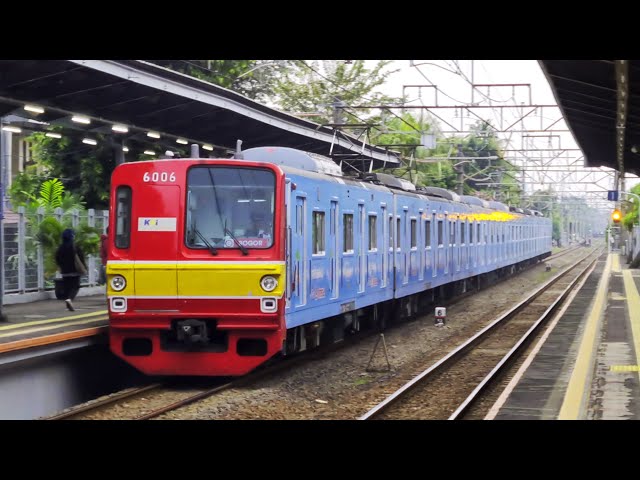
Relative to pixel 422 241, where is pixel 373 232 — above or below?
above

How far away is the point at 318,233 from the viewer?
12633mm

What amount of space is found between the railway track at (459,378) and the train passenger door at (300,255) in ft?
5.11

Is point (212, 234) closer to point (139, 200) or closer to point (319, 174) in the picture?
point (139, 200)

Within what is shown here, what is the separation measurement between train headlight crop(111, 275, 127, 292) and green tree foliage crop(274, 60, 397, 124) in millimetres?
33001

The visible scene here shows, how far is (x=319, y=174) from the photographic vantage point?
12.8 m

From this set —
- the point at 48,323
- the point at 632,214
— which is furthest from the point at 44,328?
the point at 632,214

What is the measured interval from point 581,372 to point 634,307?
9739 mm

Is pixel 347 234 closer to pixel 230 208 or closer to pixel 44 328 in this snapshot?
pixel 230 208

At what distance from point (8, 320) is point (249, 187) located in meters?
3.82

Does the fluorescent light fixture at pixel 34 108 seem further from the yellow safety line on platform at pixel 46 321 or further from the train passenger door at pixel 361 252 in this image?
the train passenger door at pixel 361 252

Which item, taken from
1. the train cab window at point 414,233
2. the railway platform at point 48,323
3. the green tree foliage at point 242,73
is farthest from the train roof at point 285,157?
the green tree foliage at point 242,73

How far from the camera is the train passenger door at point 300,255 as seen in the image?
37.8 ft

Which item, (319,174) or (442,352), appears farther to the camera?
(442,352)
